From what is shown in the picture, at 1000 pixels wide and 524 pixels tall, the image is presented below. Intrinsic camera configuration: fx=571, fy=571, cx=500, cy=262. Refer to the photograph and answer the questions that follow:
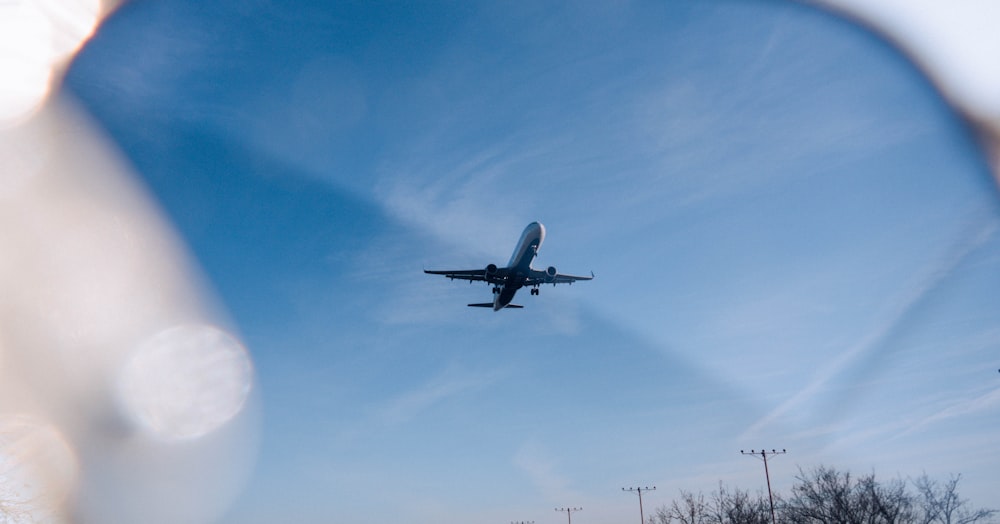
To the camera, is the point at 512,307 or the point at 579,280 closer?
the point at 579,280

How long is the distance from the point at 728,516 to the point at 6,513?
76.0 meters

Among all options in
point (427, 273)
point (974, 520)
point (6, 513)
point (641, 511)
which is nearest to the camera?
point (6, 513)

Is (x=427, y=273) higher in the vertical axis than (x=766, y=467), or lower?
higher

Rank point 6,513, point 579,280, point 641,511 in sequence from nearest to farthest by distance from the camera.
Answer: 1. point 6,513
2. point 579,280
3. point 641,511

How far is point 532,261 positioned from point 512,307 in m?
18.9

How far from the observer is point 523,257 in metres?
68.8

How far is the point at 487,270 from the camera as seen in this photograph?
218ft

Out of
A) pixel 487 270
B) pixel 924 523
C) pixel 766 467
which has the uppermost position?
pixel 487 270

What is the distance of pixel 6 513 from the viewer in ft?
42.4

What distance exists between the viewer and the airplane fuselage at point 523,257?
67562 millimetres

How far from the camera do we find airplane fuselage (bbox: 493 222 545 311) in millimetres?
67562

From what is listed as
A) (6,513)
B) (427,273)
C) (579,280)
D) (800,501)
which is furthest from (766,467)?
(6,513)

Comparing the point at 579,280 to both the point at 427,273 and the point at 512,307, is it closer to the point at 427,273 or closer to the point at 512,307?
the point at 512,307

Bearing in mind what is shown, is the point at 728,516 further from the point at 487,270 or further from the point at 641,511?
the point at 487,270
